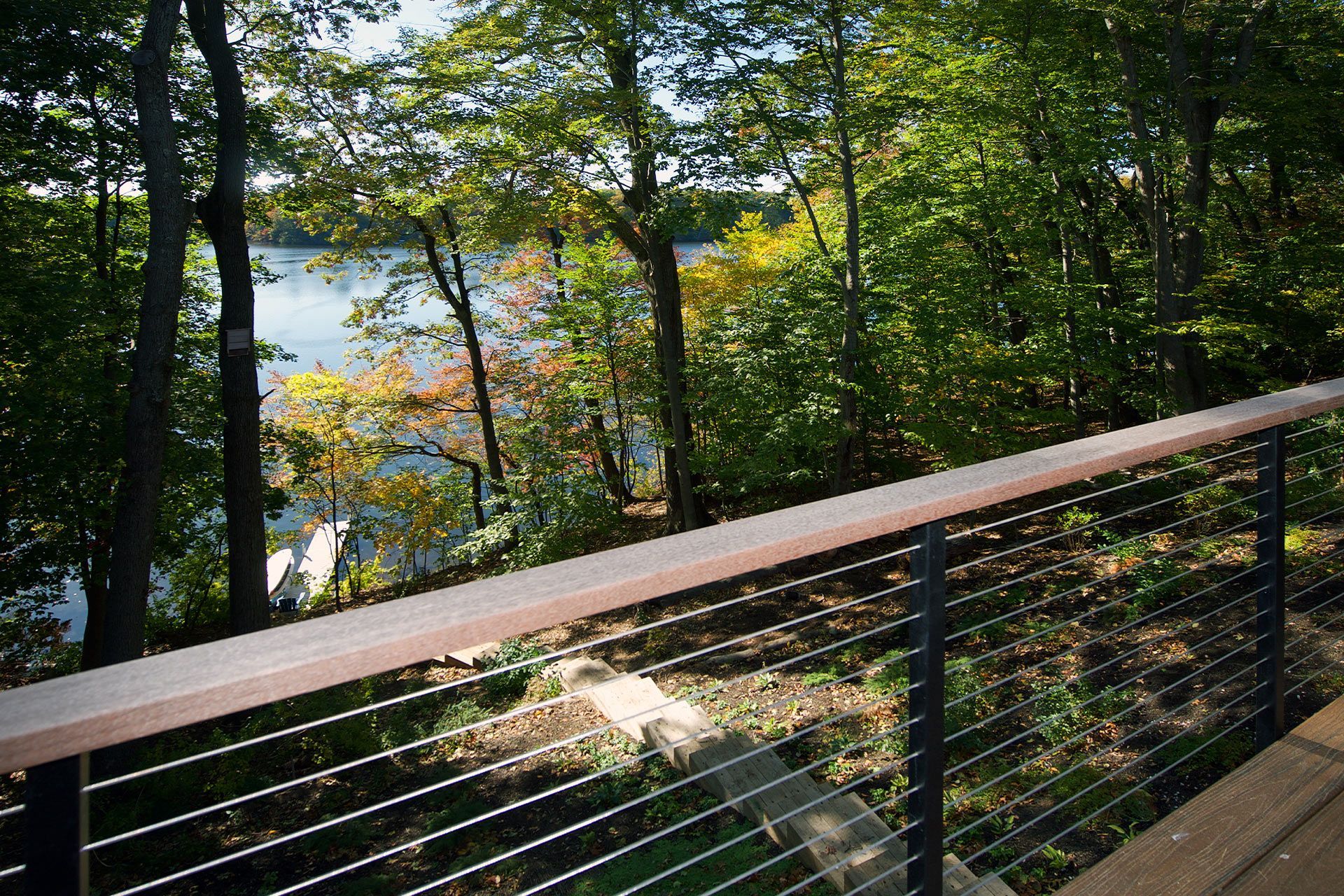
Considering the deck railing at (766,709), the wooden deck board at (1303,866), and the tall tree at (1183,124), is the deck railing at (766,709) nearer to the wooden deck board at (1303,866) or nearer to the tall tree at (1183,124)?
the wooden deck board at (1303,866)

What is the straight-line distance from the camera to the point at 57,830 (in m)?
0.72

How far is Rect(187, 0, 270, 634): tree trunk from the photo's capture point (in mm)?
7367

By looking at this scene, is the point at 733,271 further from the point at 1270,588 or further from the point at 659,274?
the point at 1270,588

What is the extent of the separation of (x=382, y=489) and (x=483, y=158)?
8801mm

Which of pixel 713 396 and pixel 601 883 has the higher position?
pixel 713 396

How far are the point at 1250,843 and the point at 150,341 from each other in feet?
24.1

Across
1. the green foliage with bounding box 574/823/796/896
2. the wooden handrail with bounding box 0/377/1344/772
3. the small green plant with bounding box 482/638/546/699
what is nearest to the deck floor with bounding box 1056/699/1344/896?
the wooden handrail with bounding box 0/377/1344/772

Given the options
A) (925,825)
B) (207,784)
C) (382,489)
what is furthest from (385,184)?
(925,825)

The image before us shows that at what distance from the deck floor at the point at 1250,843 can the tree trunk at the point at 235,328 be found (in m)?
7.61

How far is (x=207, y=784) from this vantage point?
17.8 ft

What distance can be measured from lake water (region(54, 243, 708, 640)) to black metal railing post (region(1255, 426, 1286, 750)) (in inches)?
412

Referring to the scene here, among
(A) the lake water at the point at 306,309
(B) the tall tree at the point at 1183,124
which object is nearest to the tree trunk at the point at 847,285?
(B) the tall tree at the point at 1183,124

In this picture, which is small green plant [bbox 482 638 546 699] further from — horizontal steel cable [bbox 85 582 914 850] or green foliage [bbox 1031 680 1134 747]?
horizontal steel cable [bbox 85 582 914 850]

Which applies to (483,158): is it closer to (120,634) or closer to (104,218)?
(104,218)
